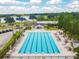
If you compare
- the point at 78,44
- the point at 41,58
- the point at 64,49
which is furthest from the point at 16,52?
the point at 78,44

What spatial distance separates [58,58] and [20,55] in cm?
226

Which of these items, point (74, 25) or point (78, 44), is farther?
point (74, 25)

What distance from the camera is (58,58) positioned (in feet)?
44.5

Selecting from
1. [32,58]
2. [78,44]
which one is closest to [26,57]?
[32,58]

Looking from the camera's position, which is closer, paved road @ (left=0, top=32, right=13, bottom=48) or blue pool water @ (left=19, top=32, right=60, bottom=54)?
blue pool water @ (left=19, top=32, right=60, bottom=54)

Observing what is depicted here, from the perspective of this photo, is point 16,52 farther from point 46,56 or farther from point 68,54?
point 68,54

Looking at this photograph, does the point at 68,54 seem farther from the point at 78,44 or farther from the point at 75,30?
the point at 75,30

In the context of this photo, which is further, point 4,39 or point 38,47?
point 4,39

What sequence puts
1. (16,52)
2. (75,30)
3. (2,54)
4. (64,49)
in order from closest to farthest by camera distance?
(2,54), (16,52), (64,49), (75,30)

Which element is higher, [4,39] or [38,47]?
[38,47]

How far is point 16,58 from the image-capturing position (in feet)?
44.6

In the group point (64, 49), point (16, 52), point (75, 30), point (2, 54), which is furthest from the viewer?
point (75, 30)

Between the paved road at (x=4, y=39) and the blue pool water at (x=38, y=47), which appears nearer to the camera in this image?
the blue pool water at (x=38, y=47)

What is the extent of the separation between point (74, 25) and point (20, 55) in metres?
9.90
